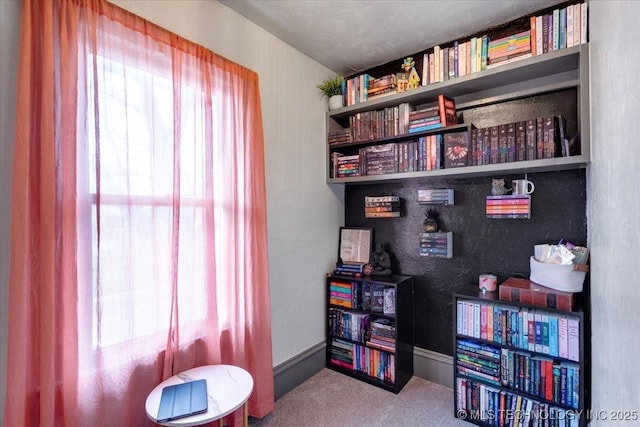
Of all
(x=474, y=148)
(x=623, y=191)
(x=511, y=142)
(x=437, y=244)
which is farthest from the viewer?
(x=437, y=244)

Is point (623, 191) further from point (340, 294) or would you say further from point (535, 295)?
point (340, 294)

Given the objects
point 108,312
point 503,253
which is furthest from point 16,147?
point 503,253

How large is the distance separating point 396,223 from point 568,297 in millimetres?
1210

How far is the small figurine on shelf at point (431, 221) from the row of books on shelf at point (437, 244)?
0.04 metres

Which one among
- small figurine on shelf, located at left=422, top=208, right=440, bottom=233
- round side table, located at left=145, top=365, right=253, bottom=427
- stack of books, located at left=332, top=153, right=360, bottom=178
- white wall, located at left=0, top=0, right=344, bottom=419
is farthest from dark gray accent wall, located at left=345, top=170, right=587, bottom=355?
round side table, located at left=145, top=365, right=253, bottom=427

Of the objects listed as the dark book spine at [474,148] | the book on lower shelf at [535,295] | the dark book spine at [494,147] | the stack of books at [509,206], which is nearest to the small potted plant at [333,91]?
the dark book spine at [474,148]

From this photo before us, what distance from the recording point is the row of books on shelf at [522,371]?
157 cm

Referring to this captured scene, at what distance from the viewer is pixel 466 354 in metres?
1.89

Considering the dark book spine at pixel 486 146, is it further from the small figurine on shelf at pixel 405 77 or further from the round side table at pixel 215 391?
the round side table at pixel 215 391

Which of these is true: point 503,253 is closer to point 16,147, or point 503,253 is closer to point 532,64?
point 532,64

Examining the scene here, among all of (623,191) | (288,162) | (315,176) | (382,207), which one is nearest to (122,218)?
(288,162)

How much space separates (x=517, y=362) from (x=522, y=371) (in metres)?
0.05

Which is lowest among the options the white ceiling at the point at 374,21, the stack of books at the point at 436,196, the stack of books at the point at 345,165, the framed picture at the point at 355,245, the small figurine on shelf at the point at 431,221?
the framed picture at the point at 355,245

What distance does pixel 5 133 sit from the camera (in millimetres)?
1095
